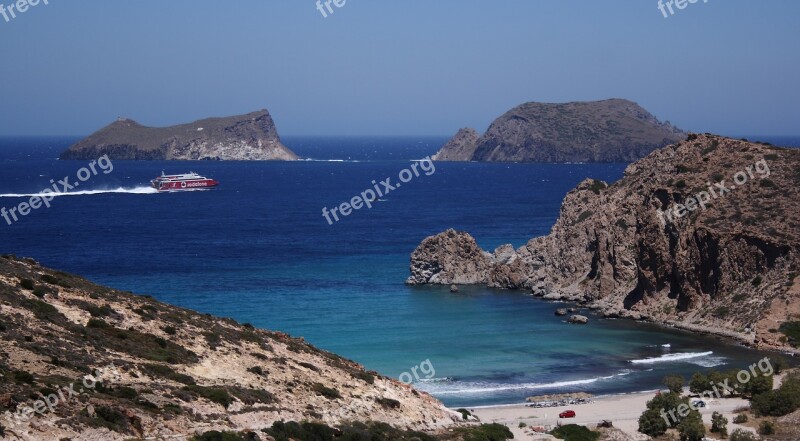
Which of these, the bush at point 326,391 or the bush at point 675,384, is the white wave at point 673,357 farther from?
the bush at point 326,391

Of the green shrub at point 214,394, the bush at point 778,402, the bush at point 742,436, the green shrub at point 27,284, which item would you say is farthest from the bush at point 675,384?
the green shrub at point 27,284

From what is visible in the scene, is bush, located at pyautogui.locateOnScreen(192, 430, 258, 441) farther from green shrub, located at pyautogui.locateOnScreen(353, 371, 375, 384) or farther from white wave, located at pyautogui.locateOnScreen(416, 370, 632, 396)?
white wave, located at pyautogui.locateOnScreen(416, 370, 632, 396)

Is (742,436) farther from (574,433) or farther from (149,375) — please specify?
(149,375)

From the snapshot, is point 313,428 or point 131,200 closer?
point 313,428

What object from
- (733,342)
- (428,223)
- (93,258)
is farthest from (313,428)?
(428,223)

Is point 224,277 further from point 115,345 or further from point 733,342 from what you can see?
point 115,345

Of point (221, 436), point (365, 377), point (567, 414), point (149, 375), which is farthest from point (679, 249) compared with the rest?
point (221, 436)

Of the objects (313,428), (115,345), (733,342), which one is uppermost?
(115,345)
